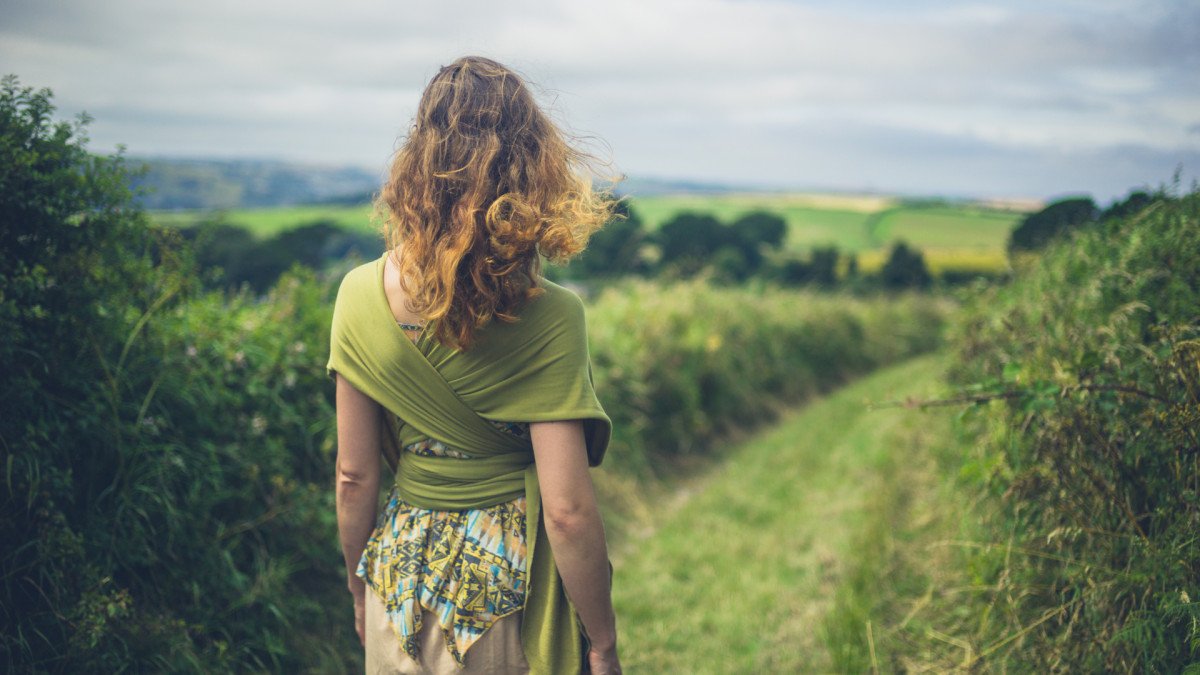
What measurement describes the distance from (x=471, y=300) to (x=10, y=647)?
6.20 ft

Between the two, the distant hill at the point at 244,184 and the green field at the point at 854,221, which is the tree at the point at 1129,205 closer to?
the green field at the point at 854,221

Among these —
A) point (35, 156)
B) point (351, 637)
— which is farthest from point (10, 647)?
point (35, 156)

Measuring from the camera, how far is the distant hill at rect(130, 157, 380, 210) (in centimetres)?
359

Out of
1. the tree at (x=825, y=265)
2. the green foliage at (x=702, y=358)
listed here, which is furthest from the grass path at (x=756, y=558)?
the tree at (x=825, y=265)

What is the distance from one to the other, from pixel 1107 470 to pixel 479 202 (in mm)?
2478

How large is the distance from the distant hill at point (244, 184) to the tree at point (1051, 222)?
4269 millimetres

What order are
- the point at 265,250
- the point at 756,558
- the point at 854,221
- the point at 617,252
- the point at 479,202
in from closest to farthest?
the point at 479,202
the point at 265,250
the point at 756,558
the point at 617,252
the point at 854,221

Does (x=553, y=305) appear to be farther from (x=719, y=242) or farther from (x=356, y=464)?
(x=719, y=242)

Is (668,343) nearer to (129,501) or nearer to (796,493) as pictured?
(796,493)

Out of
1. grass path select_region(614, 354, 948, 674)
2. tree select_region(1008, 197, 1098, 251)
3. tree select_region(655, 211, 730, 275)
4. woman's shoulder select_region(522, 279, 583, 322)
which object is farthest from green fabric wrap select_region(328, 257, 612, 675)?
tree select_region(655, 211, 730, 275)

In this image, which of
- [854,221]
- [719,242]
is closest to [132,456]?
[719,242]

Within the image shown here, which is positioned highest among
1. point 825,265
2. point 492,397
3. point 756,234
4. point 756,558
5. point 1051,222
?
point 756,234

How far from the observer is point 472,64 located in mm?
1736

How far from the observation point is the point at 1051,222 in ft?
16.4
